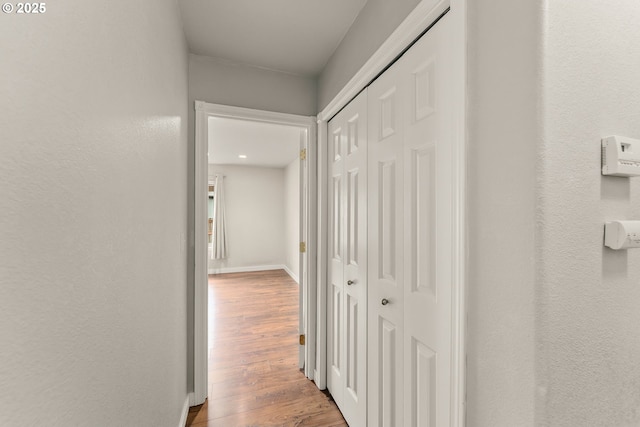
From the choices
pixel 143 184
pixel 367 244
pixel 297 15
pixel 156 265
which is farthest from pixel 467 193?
pixel 297 15

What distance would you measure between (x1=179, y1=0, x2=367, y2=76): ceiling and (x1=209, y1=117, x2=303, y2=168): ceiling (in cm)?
83

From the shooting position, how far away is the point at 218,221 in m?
6.07

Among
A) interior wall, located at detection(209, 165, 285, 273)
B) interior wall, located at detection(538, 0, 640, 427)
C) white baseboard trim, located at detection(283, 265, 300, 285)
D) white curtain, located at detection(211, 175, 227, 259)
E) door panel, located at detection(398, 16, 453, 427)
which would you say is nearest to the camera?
interior wall, located at detection(538, 0, 640, 427)

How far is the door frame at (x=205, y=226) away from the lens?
1.92m

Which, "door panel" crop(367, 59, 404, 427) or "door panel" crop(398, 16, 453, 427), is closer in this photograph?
"door panel" crop(398, 16, 453, 427)

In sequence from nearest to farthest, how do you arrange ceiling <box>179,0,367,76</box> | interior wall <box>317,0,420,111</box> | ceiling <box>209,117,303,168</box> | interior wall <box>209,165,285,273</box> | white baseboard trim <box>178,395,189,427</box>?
interior wall <box>317,0,420,111</box>
ceiling <box>179,0,367,76</box>
white baseboard trim <box>178,395,189,427</box>
ceiling <box>209,117,303,168</box>
interior wall <box>209,165,285,273</box>

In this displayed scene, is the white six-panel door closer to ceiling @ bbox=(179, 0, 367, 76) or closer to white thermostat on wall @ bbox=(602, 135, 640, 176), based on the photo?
white thermostat on wall @ bbox=(602, 135, 640, 176)

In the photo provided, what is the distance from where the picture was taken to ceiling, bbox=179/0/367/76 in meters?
1.51

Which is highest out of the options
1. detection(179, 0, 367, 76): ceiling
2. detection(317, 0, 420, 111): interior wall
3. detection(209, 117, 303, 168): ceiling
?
detection(179, 0, 367, 76): ceiling

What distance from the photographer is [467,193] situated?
85 cm

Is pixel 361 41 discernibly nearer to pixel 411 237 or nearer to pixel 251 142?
pixel 411 237

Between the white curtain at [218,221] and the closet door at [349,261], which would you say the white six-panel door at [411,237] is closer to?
the closet door at [349,261]

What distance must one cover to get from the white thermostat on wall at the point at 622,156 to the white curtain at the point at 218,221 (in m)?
6.11

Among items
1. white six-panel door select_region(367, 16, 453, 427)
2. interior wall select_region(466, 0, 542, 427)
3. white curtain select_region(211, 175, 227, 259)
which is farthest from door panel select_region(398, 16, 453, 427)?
white curtain select_region(211, 175, 227, 259)
